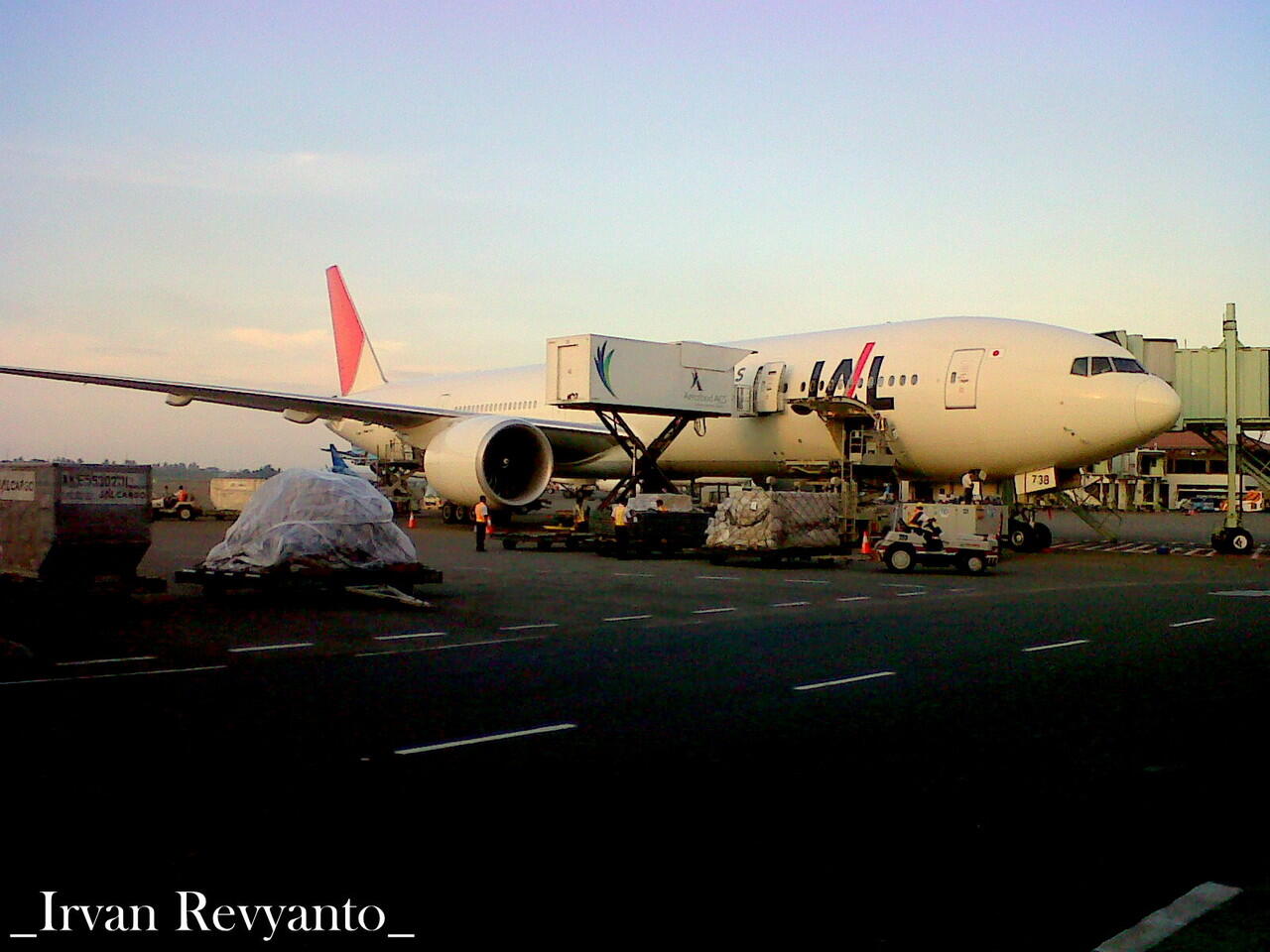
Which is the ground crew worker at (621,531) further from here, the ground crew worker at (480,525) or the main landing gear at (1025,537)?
the main landing gear at (1025,537)

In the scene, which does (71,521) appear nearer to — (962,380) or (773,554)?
(773,554)

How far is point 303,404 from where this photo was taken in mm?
27484

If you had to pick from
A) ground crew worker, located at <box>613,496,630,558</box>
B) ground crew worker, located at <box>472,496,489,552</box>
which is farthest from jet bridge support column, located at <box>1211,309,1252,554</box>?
ground crew worker, located at <box>472,496,489,552</box>

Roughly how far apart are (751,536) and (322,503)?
862cm

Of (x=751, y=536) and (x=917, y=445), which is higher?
(x=917, y=445)

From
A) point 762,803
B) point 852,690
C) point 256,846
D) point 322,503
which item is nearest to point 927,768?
point 762,803

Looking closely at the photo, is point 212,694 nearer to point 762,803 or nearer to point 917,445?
point 762,803

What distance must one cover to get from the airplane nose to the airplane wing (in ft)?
40.0

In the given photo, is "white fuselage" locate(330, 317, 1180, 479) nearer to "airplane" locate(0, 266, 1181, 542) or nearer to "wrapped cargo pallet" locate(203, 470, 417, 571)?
"airplane" locate(0, 266, 1181, 542)

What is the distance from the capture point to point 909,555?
19328 millimetres

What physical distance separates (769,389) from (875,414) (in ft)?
9.58

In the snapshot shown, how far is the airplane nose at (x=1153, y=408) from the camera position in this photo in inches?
822

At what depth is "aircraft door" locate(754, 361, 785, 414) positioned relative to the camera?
25719mm

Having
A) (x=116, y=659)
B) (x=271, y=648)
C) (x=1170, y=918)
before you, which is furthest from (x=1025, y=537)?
(x=1170, y=918)
